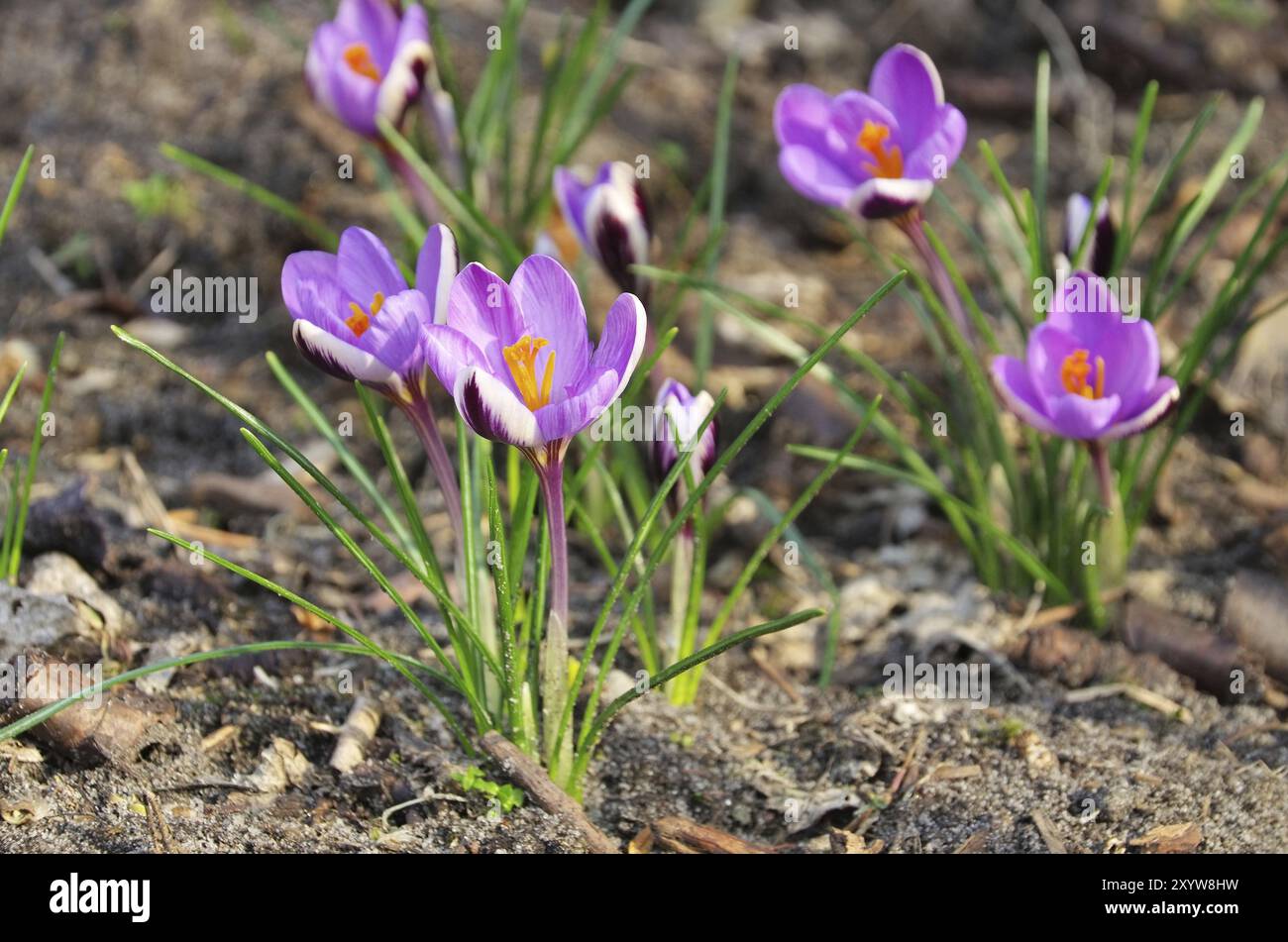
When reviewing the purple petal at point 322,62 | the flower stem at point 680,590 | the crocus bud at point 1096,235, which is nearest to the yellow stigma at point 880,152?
the crocus bud at point 1096,235

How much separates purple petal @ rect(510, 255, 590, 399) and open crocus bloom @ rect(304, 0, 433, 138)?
95cm

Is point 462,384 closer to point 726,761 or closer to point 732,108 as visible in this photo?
point 726,761

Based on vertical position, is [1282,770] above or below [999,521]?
below

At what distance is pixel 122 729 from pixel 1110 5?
355 cm

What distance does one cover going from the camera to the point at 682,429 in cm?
197

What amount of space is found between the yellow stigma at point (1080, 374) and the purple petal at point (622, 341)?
741 millimetres

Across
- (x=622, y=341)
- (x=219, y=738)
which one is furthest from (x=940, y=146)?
(x=219, y=738)

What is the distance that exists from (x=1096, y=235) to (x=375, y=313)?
1.15 m

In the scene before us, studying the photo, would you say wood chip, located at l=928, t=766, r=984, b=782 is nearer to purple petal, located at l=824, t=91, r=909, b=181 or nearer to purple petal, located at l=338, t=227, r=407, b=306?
purple petal, located at l=824, t=91, r=909, b=181

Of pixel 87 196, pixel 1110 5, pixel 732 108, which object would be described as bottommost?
pixel 87 196

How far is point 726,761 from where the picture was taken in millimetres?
2094

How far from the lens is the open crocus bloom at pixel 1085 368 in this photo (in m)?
1.96

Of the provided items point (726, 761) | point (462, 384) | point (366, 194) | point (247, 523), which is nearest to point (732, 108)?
point (366, 194)

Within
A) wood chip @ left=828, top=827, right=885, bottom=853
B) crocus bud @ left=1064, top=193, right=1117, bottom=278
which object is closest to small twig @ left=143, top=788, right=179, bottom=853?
wood chip @ left=828, top=827, right=885, bottom=853
